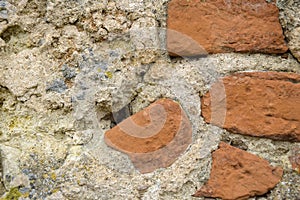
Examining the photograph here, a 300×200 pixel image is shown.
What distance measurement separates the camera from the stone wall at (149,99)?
2.63 feet

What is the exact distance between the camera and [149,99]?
2.75 feet

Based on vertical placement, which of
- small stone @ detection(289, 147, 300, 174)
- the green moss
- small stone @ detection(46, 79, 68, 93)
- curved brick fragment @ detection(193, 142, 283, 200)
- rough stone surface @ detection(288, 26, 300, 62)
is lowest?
the green moss

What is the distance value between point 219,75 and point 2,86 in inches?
18.4

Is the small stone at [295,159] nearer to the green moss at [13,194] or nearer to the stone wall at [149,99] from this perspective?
the stone wall at [149,99]

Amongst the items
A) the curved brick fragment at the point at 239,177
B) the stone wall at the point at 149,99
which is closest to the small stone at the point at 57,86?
the stone wall at the point at 149,99

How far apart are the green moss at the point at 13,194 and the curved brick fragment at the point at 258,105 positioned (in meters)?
0.41

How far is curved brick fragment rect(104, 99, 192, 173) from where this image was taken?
811mm

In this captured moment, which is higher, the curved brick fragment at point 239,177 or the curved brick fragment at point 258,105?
the curved brick fragment at point 258,105

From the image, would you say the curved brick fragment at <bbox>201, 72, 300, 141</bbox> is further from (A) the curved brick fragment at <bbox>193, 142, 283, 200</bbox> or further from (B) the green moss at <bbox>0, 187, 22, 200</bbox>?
(B) the green moss at <bbox>0, 187, 22, 200</bbox>

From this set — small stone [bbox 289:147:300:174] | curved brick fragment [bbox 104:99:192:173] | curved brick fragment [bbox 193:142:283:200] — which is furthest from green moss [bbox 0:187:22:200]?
small stone [bbox 289:147:300:174]

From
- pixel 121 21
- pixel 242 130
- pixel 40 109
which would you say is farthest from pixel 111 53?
pixel 242 130

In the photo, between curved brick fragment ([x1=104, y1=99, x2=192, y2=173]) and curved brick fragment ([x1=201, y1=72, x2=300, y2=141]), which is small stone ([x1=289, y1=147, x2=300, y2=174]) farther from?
curved brick fragment ([x1=104, y1=99, x2=192, y2=173])

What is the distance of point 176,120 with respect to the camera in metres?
0.82

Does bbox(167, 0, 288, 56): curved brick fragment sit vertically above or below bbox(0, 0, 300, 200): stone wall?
above
